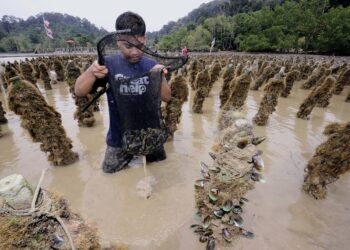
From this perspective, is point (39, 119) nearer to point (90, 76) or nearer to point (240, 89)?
point (90, 76)

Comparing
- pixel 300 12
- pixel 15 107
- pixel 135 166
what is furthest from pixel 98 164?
pixel 300 12

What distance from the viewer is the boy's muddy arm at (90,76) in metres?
2.94

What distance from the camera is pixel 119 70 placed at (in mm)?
3246

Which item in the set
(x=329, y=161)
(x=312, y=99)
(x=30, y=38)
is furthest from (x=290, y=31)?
(x=30, y=38)

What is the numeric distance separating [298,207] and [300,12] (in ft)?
154

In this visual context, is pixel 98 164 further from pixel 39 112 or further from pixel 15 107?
pixel 15 107

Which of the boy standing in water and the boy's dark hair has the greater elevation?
the boy's dark hair

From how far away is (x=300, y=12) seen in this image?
40.7 meters

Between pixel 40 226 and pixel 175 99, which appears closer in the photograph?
pixel 40 226

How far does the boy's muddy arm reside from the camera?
2.94 m

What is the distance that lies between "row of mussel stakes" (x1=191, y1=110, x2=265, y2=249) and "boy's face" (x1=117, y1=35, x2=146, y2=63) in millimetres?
1465

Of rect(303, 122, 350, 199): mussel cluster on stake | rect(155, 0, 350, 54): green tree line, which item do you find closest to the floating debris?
rect(303, 122, 350, 199): mussel cluster on stake

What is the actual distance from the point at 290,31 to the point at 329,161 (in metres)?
47.5

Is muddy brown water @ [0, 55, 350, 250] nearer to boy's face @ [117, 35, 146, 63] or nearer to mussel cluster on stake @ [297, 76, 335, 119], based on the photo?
mussel cluster on stake @ [297, 76, 335, 119]
